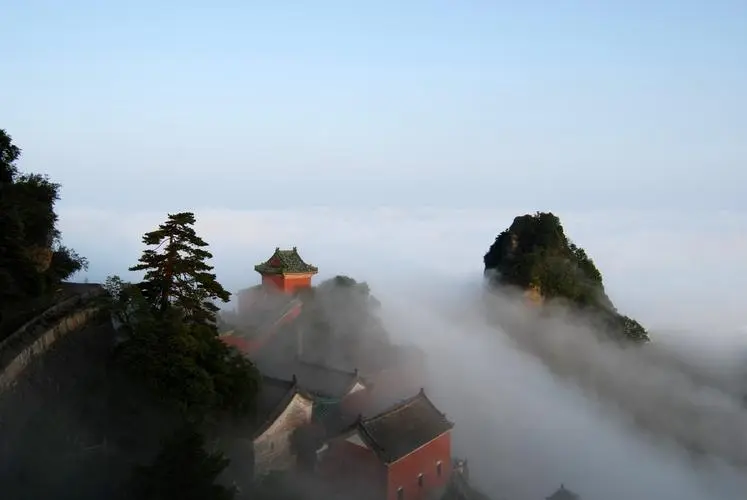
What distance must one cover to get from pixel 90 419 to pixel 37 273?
332cm

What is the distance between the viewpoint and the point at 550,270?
3822cm

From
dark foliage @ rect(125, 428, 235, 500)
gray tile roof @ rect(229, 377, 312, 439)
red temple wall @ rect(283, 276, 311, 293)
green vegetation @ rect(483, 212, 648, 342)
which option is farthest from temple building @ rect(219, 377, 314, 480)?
green vegetation @ rect(483, 212, 648, 342)

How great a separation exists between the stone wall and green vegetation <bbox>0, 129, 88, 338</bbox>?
1.03ft

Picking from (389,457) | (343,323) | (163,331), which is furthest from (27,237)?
(343,323)

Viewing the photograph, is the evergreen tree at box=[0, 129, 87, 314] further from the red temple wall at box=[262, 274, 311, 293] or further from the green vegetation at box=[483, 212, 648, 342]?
the green vegetation at box=[483, 212, 648, 342]

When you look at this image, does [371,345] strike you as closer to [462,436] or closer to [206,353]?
[462,436]

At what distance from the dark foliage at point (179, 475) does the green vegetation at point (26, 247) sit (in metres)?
4.89

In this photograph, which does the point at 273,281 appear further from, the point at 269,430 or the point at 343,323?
the point at 269,430

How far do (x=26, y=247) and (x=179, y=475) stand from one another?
21.9 ft

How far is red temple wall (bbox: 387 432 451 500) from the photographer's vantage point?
18511mm

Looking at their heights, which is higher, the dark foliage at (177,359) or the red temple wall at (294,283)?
the red temple wall at (294,283)

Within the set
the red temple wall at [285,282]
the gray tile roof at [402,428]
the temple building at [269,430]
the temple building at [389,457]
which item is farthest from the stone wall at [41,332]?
the red temple wall at [285,282]

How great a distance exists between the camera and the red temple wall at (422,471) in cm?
1851

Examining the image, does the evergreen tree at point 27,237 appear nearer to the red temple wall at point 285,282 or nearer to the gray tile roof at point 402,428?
the gray tile roof at point 402,428
